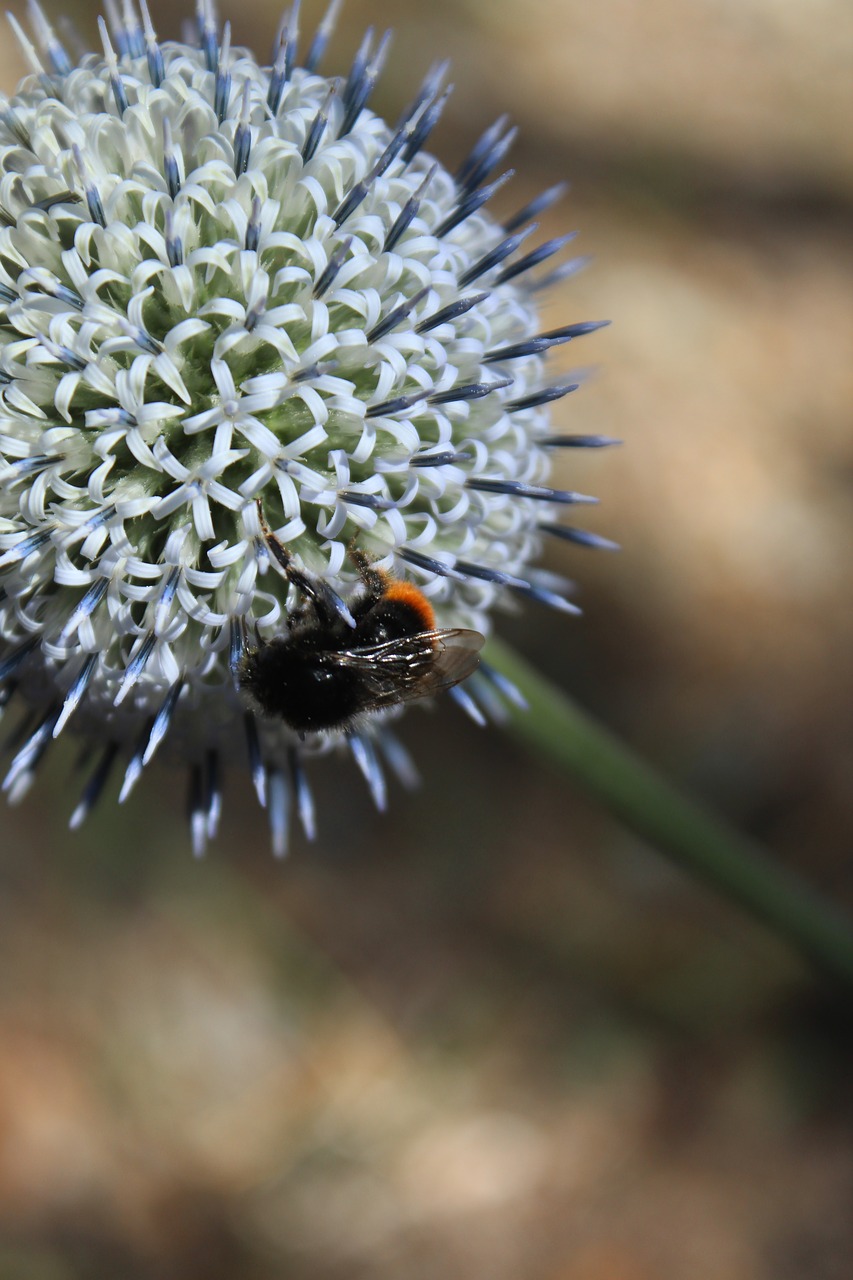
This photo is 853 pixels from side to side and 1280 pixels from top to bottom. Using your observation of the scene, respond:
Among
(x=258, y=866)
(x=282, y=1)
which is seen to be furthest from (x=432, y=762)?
(x=282, y=1)

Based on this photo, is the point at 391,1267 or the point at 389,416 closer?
the point at 389,416

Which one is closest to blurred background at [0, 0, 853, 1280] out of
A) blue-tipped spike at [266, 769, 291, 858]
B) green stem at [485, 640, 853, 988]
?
green stem at [485, 640, 853, 988]

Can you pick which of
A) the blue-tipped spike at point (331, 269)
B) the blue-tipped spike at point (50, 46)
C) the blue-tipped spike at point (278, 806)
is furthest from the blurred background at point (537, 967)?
the blue-tipped spike at point (331, 269)

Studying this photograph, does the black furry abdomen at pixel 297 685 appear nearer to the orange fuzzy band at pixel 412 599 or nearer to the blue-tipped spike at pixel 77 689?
the orange fuzzy band at pixel 412 599

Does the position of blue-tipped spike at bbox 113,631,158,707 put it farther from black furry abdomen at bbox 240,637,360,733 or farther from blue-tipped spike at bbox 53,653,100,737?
black furry abdomen at bbox 240,637,360,733

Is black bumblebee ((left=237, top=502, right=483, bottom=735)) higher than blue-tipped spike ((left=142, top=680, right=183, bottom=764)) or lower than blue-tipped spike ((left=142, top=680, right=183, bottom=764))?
higher

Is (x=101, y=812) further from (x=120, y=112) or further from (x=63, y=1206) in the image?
(x=120, y=112)
